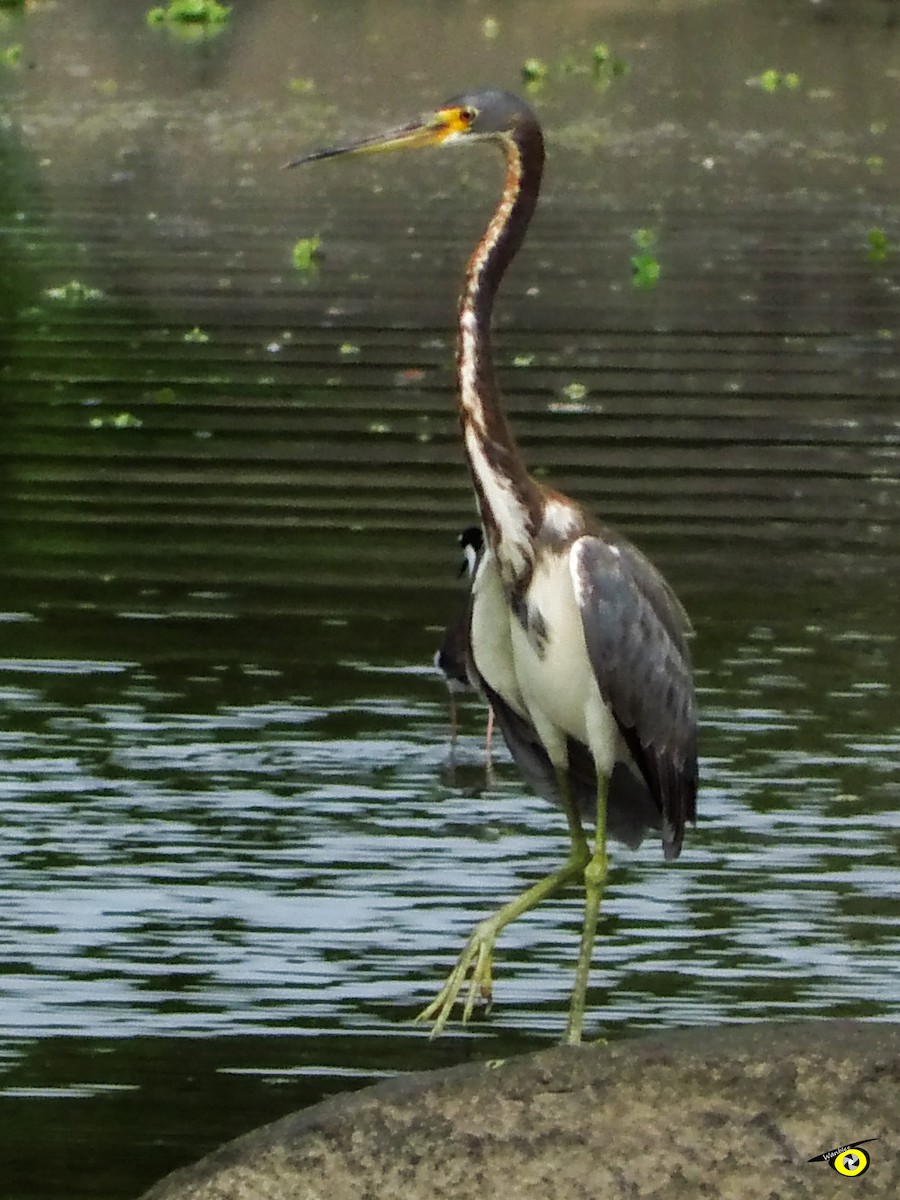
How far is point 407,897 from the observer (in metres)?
9.16

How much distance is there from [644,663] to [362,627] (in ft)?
17.6

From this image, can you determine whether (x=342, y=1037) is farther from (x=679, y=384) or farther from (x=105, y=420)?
(x=679, y=384)

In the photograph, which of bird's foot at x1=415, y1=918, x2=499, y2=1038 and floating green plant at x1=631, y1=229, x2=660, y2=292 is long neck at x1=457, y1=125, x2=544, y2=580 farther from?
floating green plant at x1=631, y1=229, x2=660, y2=292

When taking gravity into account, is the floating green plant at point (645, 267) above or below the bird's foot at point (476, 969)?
below

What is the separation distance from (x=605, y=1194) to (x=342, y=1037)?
220 cm

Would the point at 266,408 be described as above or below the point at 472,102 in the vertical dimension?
below

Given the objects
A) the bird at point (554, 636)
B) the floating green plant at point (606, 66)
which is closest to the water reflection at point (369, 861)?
the bird at point (554, 636)

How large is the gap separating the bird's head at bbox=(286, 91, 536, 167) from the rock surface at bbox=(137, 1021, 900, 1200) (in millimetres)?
2565

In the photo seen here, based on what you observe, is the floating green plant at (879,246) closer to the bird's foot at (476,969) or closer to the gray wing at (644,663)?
the gray wing at (644,663)

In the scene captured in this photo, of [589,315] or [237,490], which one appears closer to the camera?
[237,490]

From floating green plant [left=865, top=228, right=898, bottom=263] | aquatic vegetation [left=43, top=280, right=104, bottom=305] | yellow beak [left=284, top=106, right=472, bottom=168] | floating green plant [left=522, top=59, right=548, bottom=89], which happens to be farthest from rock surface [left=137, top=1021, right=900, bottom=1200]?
floating green plant [left=522, top=59, right=548, bottom=89]

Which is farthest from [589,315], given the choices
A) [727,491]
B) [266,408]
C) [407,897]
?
[407,897]

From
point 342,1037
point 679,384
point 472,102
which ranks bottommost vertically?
point 679,384

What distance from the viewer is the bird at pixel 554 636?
23.7ft
